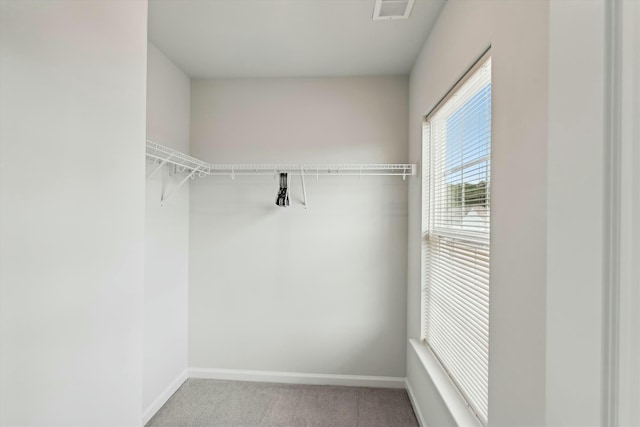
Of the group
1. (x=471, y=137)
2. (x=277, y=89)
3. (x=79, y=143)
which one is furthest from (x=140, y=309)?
(x=277, y=89)

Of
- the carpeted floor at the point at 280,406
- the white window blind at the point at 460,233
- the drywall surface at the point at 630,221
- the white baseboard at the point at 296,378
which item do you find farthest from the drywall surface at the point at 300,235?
the drywall surface at the point at 630,221

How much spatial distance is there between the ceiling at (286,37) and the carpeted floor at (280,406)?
2.65m

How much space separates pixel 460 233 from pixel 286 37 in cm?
170

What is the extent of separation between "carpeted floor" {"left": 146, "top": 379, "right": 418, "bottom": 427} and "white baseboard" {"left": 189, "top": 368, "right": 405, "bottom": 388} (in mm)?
46

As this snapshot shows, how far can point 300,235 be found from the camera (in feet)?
9.20

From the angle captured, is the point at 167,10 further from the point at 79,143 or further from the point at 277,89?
the point at 79,143

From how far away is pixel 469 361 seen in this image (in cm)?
152

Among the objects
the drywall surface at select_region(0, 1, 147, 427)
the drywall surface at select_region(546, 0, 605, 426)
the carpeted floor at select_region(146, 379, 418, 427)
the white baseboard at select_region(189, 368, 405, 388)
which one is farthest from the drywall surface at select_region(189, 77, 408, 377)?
the drywall surface at select_region(546, 0, 605, 426)

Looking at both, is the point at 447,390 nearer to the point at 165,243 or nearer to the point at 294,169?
the point at 294,169

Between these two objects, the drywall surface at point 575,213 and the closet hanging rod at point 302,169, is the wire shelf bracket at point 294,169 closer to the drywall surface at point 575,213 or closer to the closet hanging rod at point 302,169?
the closet hanging rod at point 302,169

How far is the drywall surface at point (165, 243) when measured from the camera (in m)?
2.26

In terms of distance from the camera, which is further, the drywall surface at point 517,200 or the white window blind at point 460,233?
the white window blind at point 460,233

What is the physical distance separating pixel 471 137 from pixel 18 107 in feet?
5.46

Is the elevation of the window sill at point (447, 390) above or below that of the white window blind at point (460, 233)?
below
